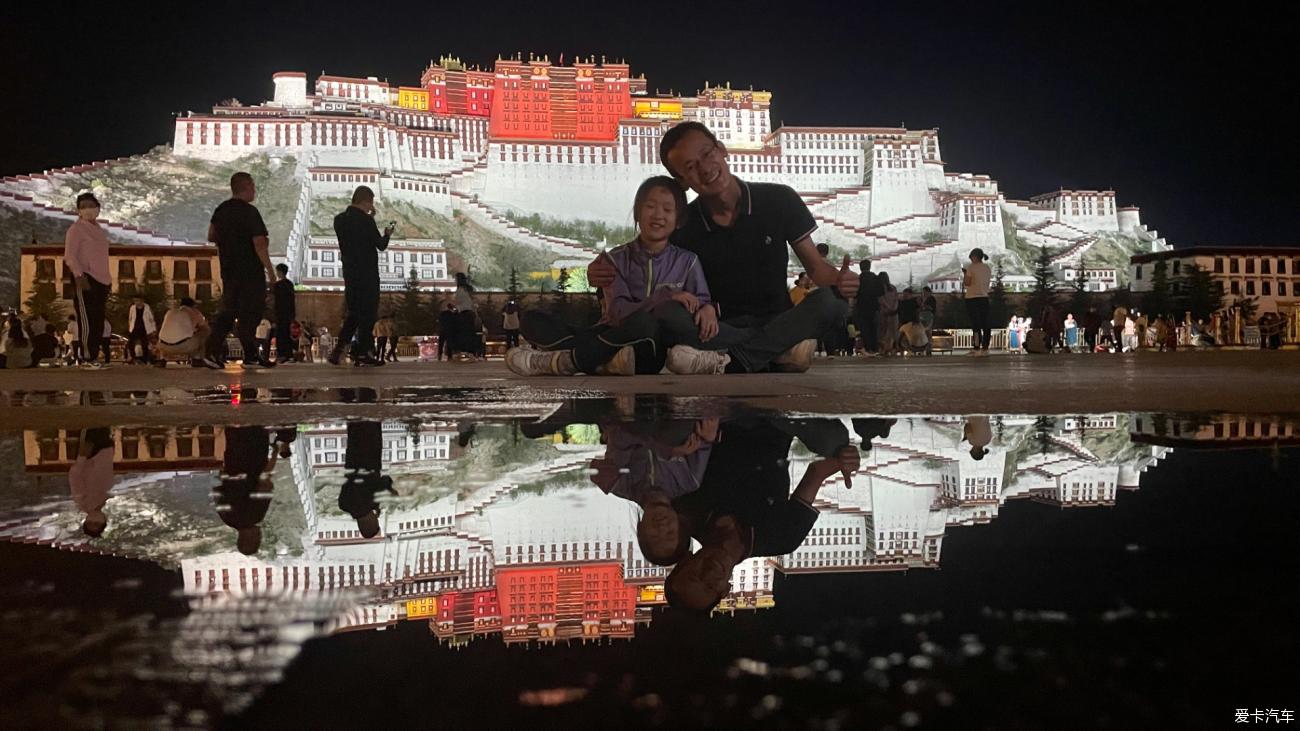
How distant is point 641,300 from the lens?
3273 mm

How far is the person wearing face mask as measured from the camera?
461 centimetres

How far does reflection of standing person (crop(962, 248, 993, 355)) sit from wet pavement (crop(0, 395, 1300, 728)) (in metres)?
6.31

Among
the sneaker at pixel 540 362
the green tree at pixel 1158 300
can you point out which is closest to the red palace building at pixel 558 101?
the green tree at pixel 1158 300

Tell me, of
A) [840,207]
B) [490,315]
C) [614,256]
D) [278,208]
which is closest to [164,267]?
[278,208]

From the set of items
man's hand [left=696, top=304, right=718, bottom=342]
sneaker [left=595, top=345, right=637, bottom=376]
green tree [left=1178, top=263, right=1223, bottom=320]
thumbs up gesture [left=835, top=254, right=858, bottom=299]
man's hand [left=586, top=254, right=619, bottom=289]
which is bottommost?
sneaker [left=595, top=345, right=637, bottom=376]

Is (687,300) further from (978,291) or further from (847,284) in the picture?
(978,291)

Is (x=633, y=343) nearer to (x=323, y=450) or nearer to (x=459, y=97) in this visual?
(x=323, y=450)

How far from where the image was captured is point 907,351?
9898 millimetres

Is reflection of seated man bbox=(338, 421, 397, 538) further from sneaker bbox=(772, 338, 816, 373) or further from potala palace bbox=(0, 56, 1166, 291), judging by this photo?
potala palace bbox=(0, 56, 1166, 291)

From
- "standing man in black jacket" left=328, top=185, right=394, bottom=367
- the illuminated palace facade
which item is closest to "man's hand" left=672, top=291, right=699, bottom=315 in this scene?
the illuminated palace facade

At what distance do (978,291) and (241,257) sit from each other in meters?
5.23

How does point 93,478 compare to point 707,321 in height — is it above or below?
below

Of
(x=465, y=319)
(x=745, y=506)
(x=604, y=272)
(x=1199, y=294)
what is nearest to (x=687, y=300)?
(x=604, y=272)

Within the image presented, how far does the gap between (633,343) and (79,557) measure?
110 inches
